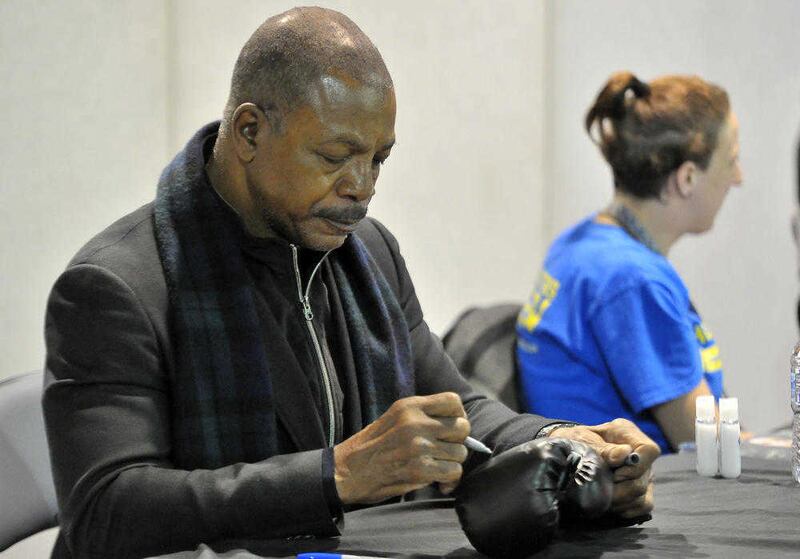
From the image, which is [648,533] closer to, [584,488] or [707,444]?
[584,488]

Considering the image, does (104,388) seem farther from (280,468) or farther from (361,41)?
(361,41)

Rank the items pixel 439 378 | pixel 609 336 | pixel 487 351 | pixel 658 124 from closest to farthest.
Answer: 1. pixel 439 378
2. pixel 609 336
3. pixel 487 351
4. pixel 658 124

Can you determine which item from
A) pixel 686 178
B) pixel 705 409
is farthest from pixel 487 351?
pixel 705 409

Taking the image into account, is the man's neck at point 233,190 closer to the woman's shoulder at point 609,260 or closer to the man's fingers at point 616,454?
the man's fingers at point 616,454

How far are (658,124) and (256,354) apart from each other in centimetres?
160

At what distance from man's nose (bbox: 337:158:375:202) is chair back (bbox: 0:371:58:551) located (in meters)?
0.63

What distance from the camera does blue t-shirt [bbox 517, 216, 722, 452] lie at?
238 centimetres

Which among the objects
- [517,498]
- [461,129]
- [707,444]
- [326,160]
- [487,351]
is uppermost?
[326,160]

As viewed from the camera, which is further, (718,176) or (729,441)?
(718,176)

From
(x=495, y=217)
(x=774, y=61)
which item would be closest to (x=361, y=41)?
(x=495, y=217)

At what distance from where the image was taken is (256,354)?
1.44 m

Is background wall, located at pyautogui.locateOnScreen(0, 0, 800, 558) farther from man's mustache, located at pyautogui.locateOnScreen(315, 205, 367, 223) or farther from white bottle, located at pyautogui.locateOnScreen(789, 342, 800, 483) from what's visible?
white bottle, located at pyautogui.locateOnScreen(789, 342, 800, 483)

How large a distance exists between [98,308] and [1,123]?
1062 mm

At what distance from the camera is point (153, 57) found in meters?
2.56
